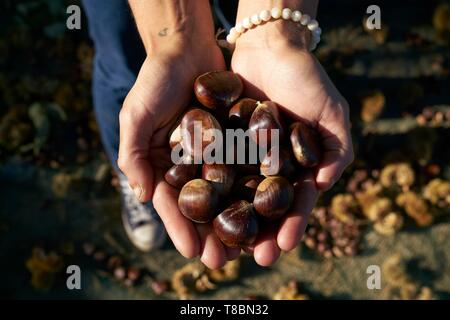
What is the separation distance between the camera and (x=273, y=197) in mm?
1682

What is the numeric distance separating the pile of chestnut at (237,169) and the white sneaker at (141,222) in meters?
0.75

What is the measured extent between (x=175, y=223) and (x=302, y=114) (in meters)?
0.61

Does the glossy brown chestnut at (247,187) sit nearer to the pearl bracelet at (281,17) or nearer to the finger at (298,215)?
the finger at (298,215)

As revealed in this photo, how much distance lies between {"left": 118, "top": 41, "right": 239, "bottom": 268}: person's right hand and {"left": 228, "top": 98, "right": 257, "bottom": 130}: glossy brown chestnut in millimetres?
197

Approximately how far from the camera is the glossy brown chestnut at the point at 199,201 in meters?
1.70

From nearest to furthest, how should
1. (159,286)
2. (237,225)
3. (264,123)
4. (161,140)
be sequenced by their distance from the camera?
(237,225)
(264,123)
(161,140)
(159,286)

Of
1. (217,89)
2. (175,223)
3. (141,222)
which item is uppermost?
(217,89)

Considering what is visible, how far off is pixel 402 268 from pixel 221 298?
35.9 inches

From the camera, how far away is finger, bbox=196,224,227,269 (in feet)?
5.64

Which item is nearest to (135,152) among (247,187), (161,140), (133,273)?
(161,140)

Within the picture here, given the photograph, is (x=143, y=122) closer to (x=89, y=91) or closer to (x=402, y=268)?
(x=89, y=91)

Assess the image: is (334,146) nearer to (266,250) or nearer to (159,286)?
(266,250)

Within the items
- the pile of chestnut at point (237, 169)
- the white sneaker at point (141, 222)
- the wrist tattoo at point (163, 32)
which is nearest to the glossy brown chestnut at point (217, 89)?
the pile of chestnut at point (237, 169)

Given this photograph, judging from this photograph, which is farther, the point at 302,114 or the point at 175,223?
the point at 302,114
